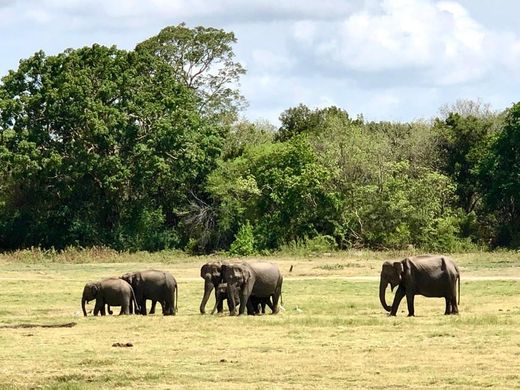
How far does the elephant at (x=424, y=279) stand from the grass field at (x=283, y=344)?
48 cm

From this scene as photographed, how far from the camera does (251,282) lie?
31141mm

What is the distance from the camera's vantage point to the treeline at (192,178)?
62.0 meters

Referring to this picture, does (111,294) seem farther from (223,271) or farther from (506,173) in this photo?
(506,173)

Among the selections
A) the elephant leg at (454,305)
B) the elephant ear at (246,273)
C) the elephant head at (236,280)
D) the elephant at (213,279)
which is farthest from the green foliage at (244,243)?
the elephant leg at (454,305)

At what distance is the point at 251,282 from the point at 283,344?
705 centimetres

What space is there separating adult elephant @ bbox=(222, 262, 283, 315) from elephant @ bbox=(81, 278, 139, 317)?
2.54 m

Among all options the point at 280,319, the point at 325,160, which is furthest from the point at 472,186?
the point at 280,319

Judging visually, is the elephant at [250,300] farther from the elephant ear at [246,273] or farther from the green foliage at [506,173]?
the green foliage at [506,173]

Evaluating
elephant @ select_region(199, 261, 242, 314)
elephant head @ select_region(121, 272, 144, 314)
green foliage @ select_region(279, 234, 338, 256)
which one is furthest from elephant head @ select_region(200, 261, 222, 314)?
green foliage @ select_region(279, 234, 338, 256)

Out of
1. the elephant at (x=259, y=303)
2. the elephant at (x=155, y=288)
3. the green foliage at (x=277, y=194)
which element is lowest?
the elephant at (x=259, y=303)

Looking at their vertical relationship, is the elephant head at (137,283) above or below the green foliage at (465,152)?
below

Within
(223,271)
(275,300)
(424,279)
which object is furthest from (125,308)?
(424,279)

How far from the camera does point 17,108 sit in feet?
205

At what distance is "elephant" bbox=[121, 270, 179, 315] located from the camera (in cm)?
3184
